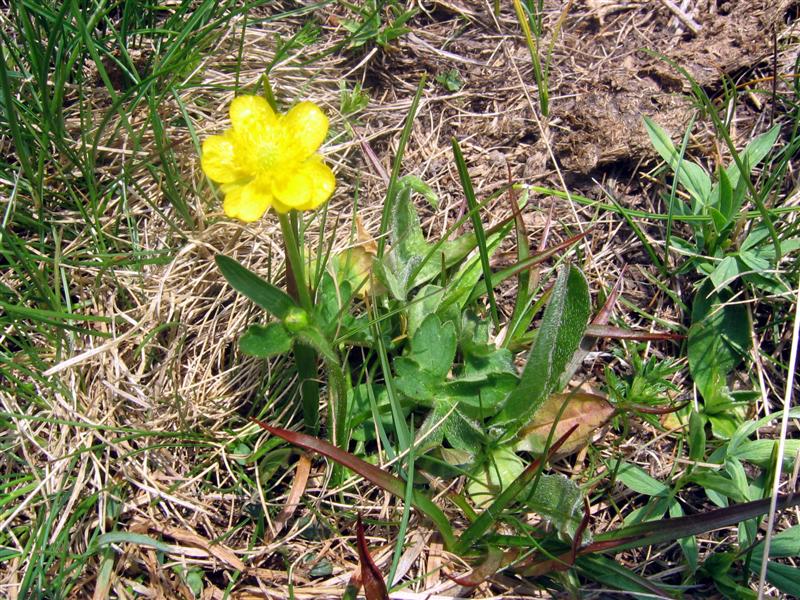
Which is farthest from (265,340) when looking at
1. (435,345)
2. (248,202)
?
(435,345)

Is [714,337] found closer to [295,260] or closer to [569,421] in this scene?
[569,421]

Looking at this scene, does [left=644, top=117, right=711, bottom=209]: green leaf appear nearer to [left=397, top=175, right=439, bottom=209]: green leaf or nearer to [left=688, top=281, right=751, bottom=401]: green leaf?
[left=688, top=281, right=751, bottom=401]: green leaf

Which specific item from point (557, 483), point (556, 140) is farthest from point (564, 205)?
point (557, 483)

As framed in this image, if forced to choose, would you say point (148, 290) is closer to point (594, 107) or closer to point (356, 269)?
point (356, 269)

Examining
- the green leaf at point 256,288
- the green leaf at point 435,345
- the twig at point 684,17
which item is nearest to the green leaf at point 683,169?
the twig at point 684,17

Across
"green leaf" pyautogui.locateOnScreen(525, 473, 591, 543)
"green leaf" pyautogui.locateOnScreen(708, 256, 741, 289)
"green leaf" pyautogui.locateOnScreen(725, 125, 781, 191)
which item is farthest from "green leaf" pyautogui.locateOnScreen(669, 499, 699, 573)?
"green leaf" pyautogui.locateOnScreen(725, 125, 781, 191)

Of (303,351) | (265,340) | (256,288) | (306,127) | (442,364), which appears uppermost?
(306,127)
